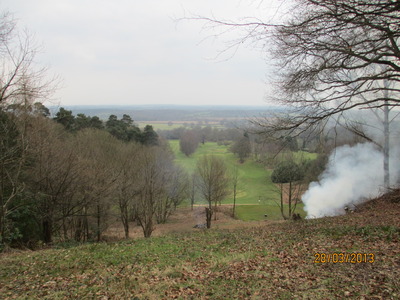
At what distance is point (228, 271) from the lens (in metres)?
5.52

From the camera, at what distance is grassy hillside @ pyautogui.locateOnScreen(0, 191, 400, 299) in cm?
424

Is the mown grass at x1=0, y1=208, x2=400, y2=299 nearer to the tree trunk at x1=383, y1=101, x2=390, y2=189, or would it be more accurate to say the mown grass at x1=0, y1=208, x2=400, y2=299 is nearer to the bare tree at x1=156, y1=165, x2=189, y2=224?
the tree trunk at x1=383, y1=101, x2=390, y2=189

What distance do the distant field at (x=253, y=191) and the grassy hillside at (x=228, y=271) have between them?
886 inches

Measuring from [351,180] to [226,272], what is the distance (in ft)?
55.9

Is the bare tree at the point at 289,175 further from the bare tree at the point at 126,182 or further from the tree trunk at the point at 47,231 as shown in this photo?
the tree trunk at the point at 47,231

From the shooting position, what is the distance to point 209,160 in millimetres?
32062

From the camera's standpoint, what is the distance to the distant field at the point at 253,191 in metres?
32.0

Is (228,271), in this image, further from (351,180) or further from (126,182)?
(351,180)

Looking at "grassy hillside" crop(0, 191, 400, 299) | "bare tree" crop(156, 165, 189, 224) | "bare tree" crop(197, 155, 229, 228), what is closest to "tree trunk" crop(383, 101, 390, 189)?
"grassy hillside" crop(0, 191, 400, 299)

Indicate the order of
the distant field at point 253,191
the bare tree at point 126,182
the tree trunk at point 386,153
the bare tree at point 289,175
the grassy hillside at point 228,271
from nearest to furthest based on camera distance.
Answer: the grassy hillside at point 228,271, the tree trunk at point 386,153, the bare tree at point 126,182, the bare tree at point 289,175, the distant field at point 253,191

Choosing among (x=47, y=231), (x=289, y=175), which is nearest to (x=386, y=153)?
(x=289, y=175)

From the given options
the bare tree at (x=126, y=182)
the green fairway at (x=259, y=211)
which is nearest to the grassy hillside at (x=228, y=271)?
the bare tree at (x=126, y=182)
